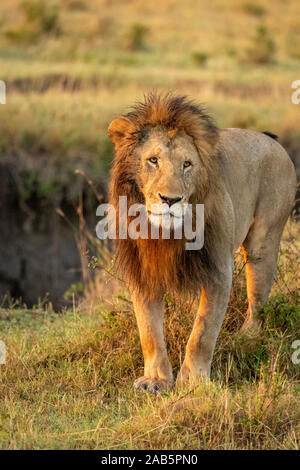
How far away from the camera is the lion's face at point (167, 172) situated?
379 centimetres

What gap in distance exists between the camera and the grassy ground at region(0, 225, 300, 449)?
3721 mm

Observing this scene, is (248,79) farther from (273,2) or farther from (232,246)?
(273,2)

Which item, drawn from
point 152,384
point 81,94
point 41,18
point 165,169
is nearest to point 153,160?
point 165,169

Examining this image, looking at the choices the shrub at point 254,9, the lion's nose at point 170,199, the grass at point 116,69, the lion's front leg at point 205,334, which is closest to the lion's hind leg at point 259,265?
the lion's front leg at point 205,334

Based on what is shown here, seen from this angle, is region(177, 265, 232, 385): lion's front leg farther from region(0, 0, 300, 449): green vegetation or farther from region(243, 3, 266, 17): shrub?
region(243, 3, 266, 17): shrub

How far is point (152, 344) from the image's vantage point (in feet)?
14.7

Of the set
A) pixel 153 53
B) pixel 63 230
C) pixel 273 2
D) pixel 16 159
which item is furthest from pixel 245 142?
pixel 273 2

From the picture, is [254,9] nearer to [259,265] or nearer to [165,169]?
[259,265]

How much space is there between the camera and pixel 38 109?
40.0 feet

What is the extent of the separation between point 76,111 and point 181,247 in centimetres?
836

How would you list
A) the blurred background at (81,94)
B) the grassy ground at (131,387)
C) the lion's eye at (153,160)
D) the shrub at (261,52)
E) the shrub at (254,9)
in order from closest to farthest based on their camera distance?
the grassy ground at (131,387) → the lion's eye at (153,160) → the blurred background at (81,94) → the shrub at (261,52) → the shrub at (254,9)

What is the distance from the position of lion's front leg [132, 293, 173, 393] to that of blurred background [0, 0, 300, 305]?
0.76 metres

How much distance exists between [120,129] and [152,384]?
1382 millimetres

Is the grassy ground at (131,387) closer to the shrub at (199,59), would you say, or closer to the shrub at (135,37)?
the shrub at (199,59)
